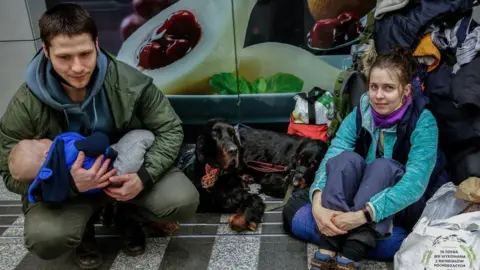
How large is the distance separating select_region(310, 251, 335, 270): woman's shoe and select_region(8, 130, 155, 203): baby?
0.96m

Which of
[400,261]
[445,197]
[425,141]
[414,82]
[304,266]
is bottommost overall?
[304,266]

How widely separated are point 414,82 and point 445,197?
0.58 meters

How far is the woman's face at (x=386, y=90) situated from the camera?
2.45 meters

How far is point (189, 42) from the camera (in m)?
3.79

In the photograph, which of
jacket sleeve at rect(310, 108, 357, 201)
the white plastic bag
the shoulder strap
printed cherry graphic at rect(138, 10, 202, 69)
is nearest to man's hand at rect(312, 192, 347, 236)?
jacket sleeve at rect(310, 108, 357, 201)

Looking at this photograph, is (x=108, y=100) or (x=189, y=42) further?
(x=189, y=42)

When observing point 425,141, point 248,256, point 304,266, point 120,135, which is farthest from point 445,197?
point 120,135

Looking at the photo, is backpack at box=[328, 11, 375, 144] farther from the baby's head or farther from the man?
the baby's head

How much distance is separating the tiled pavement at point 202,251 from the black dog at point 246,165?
15cm

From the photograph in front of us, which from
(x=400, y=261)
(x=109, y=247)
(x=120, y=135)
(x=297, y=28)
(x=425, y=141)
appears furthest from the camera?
(x=297, y=28)

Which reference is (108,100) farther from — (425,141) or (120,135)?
(425,141)

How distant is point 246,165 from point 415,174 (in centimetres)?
129

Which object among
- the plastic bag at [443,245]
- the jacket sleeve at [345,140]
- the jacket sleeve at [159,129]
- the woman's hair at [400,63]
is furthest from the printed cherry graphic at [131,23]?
the plastic bag at [443,245]

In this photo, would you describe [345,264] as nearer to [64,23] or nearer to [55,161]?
[55,161]
